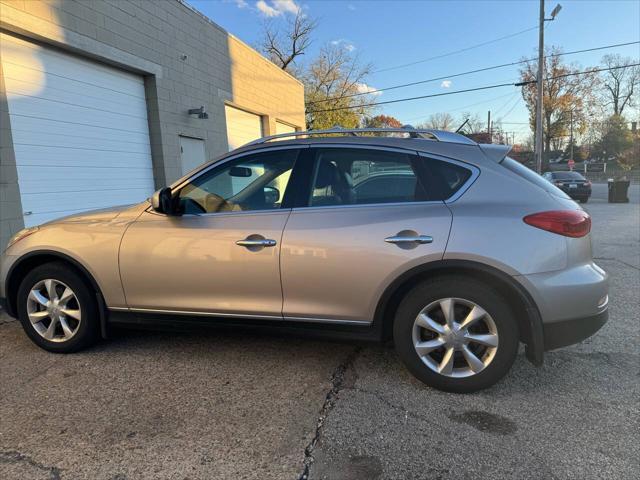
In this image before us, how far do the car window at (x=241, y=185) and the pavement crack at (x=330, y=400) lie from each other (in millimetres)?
1374

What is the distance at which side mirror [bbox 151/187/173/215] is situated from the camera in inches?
136

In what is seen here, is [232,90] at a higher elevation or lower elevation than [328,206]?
higher

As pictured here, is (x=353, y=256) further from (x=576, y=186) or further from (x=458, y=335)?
(x=576, y=186)

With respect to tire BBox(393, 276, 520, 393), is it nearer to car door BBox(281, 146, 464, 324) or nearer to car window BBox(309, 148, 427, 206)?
car door BBox(281, 146, 464, 324)

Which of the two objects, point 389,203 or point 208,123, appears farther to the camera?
point 208,123

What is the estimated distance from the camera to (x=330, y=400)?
304 cm

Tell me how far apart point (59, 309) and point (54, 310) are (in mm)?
46

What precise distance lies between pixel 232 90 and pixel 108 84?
17.3 ft

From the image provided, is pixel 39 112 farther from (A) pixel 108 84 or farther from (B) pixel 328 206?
(B) pixel 328 206

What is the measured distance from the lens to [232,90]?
13.5 m

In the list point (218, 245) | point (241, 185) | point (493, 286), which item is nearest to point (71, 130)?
point (241, 185)

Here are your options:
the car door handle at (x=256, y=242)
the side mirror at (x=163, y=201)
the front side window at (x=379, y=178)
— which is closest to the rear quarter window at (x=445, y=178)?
the front side window at (x=379, y=178)

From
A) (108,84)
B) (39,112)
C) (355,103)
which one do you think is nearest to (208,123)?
(108,84)

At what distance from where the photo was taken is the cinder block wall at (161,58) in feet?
21.9
